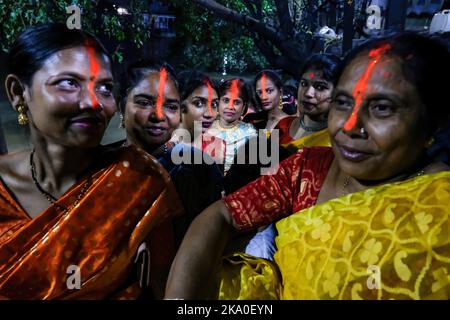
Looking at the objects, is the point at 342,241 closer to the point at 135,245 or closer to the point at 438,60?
the point at 438,60

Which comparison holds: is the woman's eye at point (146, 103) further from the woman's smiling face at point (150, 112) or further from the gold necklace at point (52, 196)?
the gold necklace at point (52, 196)

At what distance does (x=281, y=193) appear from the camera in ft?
4.93

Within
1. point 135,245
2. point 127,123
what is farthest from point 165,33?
point 135,245

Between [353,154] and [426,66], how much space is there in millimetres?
383

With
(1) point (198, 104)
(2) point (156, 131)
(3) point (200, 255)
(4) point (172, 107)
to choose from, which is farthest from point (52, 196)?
(1) point (198, 104)

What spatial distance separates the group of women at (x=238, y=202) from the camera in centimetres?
119

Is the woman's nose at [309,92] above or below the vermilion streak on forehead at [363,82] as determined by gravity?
below

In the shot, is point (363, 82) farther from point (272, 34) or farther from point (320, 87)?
point (272, 34)

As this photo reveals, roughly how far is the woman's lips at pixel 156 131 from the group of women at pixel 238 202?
2.32 feet

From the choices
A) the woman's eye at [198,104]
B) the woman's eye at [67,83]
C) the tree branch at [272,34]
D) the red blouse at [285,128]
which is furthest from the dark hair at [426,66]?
the tree branch at [272,34]

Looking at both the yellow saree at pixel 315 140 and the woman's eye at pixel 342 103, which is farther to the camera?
the yellow saree at pixel 315 140

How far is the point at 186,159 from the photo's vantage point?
247 centimetres

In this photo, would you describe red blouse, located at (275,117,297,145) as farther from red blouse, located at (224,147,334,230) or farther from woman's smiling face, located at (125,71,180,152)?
red blouse, located at (224,147,334,230)

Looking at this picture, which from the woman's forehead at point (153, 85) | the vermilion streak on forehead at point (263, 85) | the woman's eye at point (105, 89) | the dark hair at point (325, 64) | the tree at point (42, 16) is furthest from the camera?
the tree at point (42, 16)
